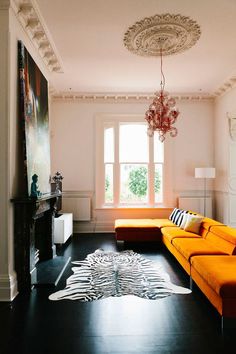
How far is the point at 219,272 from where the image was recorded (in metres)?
2.76

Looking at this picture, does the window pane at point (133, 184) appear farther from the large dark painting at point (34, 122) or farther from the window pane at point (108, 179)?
the large dark painting at point (34, 122)

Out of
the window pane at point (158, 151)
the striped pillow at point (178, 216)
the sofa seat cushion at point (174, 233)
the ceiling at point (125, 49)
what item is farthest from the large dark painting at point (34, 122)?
the window pane at point (158, 151)

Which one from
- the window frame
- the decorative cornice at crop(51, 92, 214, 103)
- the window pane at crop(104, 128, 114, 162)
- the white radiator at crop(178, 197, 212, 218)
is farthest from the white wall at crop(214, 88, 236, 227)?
the window pane at crop(104, 128, 114, 162)

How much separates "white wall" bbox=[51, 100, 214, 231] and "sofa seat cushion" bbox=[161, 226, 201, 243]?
187cm

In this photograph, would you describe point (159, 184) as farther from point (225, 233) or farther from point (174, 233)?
point (225, 233)

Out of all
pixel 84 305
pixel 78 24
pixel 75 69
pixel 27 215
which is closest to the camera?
pixel 84 305

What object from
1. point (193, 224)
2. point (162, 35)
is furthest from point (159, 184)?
point (162, 35)

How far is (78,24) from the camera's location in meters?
3.88

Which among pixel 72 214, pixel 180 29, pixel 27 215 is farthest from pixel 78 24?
pixel 72 214

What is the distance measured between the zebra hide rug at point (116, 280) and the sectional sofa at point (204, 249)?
40 centimetres

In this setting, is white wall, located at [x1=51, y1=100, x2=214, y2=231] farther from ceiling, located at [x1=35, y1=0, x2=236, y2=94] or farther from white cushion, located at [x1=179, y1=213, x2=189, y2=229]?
white cushion, located at [x1=179, y1=213, x2=189, y2=229]

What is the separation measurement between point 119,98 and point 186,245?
Result: 449 centimetres

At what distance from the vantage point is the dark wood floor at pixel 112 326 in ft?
7.49

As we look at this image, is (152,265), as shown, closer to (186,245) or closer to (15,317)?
(186,245)
